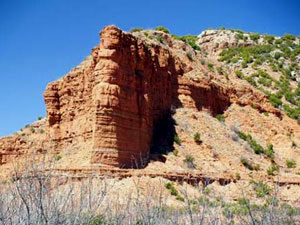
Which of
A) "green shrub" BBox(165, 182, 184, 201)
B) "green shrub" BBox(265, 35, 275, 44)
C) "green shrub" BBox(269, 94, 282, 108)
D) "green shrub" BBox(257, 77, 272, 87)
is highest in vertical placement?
"green shrub" BBox(265, 35, 275, 44)

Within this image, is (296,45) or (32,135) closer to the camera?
(32,135)

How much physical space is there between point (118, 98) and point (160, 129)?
721cm

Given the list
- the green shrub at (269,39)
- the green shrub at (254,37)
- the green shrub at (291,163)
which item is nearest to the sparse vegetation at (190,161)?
the green shrub at (291,163)

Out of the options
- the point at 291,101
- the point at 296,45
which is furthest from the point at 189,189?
the point at 296,45

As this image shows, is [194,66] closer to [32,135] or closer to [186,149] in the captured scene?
[186,149]

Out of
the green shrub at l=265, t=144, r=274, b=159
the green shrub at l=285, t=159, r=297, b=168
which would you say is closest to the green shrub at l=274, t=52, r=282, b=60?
the green shrub at l=265, t=144, r=274, b=159

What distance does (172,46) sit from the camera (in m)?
44.5

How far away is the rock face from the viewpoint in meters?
28.5

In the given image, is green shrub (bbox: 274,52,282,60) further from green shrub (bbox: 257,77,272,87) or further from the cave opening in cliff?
the cave opening in cliff

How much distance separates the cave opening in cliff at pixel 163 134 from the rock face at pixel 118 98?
31cm

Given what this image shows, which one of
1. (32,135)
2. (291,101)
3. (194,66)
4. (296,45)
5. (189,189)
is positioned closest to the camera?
(189,189)

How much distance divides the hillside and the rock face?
0.22 ft

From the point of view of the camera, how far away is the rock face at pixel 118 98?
1122 inches

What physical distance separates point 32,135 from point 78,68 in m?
6.87
